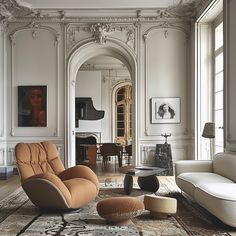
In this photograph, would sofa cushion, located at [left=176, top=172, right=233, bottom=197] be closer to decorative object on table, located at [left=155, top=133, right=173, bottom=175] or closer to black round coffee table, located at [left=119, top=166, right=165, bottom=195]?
black round coffee table, located at [left=119, top=166, right=165, bottom=195]

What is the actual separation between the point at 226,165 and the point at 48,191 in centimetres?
252

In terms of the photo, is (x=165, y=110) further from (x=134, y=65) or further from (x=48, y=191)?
(x=48, y=191)

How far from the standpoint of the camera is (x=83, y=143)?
13070mm

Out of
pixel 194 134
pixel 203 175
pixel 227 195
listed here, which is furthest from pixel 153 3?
pixel 227 195

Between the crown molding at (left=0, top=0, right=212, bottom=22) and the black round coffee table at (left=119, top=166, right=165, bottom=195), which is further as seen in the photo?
the crown molding at (left=0, top=0, right=212, bottom=22)

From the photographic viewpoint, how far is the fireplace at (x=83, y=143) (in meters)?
12.9

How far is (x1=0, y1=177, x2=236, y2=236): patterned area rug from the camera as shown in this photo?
152 inches

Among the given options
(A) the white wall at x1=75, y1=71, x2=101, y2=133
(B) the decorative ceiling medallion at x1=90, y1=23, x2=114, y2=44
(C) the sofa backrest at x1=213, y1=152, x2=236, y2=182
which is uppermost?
(B) the decorative ceiling medallion at x1=90, y1=23, x2=114, y2=44

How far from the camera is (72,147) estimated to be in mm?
8906

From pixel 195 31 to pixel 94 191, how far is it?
16.4 ft

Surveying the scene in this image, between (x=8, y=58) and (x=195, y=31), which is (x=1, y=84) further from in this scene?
(x=195, y=31)

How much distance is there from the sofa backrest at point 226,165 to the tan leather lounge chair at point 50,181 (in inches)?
72.9

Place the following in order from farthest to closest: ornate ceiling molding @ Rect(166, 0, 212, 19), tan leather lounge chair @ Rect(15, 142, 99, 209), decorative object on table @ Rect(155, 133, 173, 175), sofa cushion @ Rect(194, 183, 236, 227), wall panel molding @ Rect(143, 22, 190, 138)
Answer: wall panel molding @ Rect(143, 22, 190, 138) < decorative object on table @ Rect(155, 133, 173, 175) < ornate ceiling molding @ Rect(166, 0, 212, 19) < tan leather lounge chair @ Rect(15, 142, 99, 209) < sofa cushion @ Rect(194, 183, 236, 227)

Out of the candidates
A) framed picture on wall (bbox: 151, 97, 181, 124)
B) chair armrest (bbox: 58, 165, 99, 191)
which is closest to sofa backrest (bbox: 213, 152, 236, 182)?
chair armrest (bbox: 58, 165, 99, 191)
